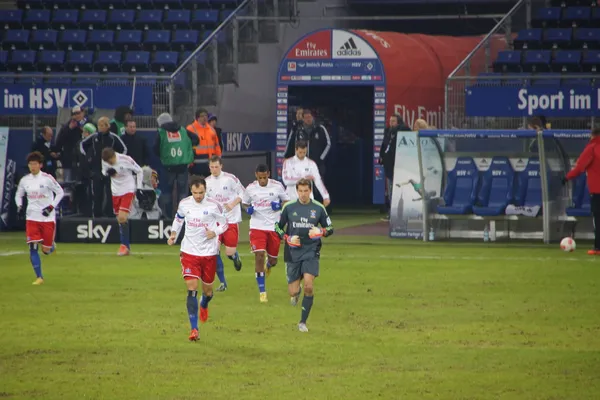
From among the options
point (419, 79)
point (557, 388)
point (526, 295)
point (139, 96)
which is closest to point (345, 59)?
point (419, 79)

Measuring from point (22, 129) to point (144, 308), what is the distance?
13.3 metres

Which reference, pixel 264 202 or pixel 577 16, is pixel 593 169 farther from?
pixel 577 16

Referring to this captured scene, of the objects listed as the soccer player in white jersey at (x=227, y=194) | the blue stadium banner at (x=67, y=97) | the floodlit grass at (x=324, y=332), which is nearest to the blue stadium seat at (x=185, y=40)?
the blue stadium banner at (x=67, y=97)

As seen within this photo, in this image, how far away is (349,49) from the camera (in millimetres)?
30219

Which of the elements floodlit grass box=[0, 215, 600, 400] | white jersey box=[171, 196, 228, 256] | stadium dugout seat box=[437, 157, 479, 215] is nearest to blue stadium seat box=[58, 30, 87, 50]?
floodlit grass box=[0, 215, 600, 400]

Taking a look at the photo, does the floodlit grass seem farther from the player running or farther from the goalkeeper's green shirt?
the goalkeeper's green shirt

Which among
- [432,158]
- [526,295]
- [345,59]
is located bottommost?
[526,295]

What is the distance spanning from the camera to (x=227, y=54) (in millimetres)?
33219

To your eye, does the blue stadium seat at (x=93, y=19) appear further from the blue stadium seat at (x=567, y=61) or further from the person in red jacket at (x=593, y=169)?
the person in red jacket at (x=593, y=169)

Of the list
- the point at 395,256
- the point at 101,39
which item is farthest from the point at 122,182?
the point at 101,39

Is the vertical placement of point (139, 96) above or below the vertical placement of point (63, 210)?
above

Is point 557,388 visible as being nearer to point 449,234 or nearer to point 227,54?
point 449,234

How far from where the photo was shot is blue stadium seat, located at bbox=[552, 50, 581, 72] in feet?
98.3

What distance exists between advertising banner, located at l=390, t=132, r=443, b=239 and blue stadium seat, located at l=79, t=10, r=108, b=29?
40.4 ft
